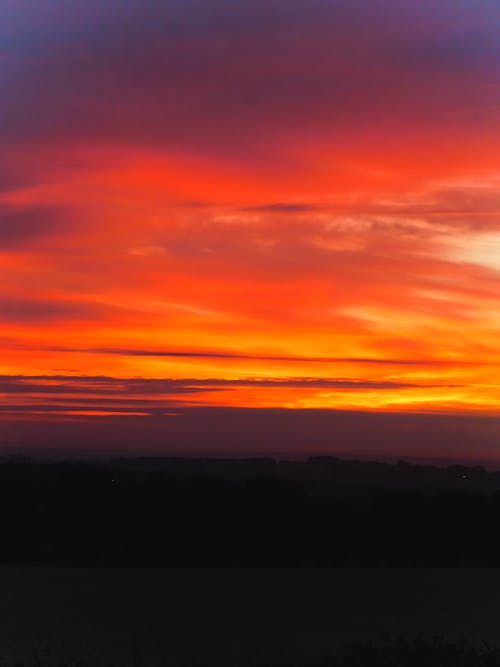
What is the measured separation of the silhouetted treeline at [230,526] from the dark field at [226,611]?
57 centimetres

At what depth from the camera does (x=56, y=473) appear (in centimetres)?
2681

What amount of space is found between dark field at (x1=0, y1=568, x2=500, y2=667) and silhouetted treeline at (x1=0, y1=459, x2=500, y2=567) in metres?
0.57

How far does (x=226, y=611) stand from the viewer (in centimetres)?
2133

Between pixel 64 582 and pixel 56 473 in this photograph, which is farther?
pixel 56 473

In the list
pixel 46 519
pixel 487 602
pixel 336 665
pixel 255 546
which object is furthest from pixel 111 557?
pixel 336 665

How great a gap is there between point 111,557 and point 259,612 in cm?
552

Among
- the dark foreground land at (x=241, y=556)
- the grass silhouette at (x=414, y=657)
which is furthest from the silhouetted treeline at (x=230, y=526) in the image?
the grass silhouette at (x=414, y=657)

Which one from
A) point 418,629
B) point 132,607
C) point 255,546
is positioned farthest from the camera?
point 255,546

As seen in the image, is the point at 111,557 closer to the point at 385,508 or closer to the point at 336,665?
the point at 385,508

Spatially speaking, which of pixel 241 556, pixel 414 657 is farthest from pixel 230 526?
pixel 414 657

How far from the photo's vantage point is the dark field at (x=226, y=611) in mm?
17078

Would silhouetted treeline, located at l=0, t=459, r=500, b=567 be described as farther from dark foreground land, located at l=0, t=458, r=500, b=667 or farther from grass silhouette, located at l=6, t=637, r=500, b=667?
grass silhouette, located at l=6, t=637, r=500, b=667

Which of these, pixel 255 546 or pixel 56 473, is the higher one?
pixel 56 473

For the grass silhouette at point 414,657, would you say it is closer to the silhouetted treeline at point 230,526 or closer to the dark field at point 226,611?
the dark field at point 226,611
